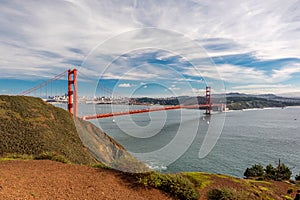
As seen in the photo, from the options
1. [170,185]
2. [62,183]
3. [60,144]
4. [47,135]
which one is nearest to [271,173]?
[170,185]

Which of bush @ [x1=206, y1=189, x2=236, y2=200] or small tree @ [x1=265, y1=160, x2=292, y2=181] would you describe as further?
small tree @ [x1=265, y1=160, x2=292, y2=181]

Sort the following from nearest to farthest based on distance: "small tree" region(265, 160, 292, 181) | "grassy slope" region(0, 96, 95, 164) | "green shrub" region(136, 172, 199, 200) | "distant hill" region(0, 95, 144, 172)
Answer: "green shrub" region(136, 172, 199, 200) → "grassy slope" region(0, 96, 95, 164) → "distant hill" region(0, 95, 144, 172) → "small tree" region(265, 160, 292, 181)

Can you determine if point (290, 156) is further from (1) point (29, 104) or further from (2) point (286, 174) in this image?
(1) point (29, 104)

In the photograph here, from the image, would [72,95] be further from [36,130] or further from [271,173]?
[271,173]

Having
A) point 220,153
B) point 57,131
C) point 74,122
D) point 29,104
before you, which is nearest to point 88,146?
point 57,131

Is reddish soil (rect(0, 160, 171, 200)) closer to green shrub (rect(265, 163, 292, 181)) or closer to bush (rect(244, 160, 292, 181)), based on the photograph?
bush (rect(244, 160, 292, 181))

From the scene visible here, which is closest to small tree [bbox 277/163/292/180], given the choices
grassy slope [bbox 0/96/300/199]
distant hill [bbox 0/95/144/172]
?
grassy slope [bbox 0/96/300/199]
